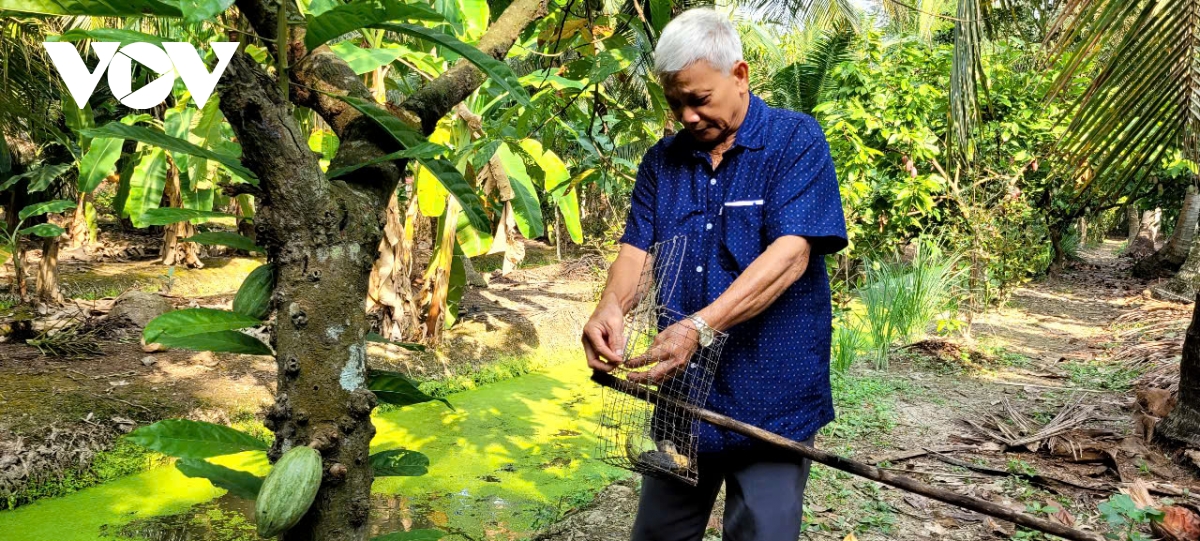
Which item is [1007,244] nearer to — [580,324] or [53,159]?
[580,324]

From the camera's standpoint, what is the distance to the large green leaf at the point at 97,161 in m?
4.11

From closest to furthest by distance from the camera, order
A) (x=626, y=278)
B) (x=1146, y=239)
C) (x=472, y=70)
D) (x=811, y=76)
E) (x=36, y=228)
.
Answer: (x=472, y=70), (x=626, y=278), (x=36, y=228), (x=811, y=76), (x=1146, y=239)

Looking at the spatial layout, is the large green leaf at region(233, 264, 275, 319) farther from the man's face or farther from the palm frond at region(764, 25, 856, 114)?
the palm frond at region(764, 25, 856, 114)

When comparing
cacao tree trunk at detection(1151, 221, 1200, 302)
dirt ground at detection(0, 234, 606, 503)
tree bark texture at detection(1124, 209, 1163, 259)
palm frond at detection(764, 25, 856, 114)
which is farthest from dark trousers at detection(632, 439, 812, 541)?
tree bark texture at detection(1124, 209, 1163, 259)

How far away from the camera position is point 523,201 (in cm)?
313

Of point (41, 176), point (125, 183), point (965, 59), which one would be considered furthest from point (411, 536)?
point (41, 176)

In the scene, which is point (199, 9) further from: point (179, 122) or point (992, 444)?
point (179, 122)

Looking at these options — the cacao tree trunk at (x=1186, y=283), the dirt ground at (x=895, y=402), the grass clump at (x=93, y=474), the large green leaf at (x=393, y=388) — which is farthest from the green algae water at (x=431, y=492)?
the cacao tree trunk at (x=1186, y=283)

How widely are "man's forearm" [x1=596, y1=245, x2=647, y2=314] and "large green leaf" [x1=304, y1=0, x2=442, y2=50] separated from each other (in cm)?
79

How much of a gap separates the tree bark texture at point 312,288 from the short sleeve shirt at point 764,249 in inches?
28.6

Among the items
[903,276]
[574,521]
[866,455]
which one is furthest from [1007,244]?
[574,521]

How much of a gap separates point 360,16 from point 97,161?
3.95 m

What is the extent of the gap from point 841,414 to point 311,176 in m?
3.30

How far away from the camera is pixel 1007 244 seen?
6.25 metres
